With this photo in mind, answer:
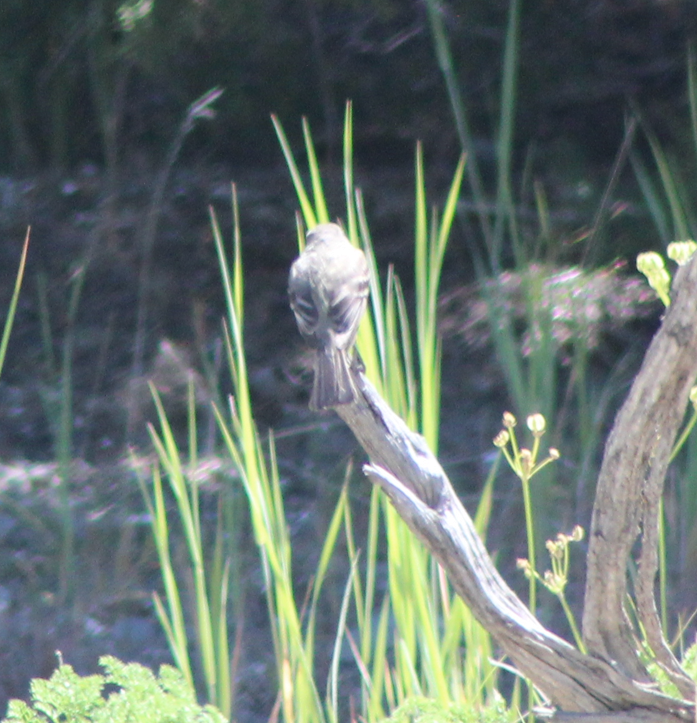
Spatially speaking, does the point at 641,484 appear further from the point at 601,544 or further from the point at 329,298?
the point at 329,298

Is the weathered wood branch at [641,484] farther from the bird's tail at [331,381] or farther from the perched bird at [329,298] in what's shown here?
the perched bird at [329,298]

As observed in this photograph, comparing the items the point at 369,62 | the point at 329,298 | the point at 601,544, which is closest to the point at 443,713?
the point at 601,544

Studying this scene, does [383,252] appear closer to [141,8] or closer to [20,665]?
[141,8]

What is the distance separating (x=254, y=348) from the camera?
17.7 feet

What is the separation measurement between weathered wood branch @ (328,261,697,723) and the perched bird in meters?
0.62

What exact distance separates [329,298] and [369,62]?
2535 millimetres

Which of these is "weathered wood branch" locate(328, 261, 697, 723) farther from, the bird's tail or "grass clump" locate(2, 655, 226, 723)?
"grass clump" locate(2, 655, 226, 723)

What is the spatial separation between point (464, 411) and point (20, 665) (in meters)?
2.12

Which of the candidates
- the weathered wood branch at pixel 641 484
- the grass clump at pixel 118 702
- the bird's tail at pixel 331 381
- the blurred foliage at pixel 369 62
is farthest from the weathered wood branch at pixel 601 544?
the blurred foliage at pixel 369 62

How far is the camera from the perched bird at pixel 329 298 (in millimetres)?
2868

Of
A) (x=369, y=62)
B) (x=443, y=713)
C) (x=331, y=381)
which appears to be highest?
(x=369, y=62)

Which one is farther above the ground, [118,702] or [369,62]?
[369,62]

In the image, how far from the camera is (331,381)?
2.56m

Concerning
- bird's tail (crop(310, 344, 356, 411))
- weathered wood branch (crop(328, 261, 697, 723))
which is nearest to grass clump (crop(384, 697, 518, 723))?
weathered wood branch (crop(328, 261, 697, 723))
